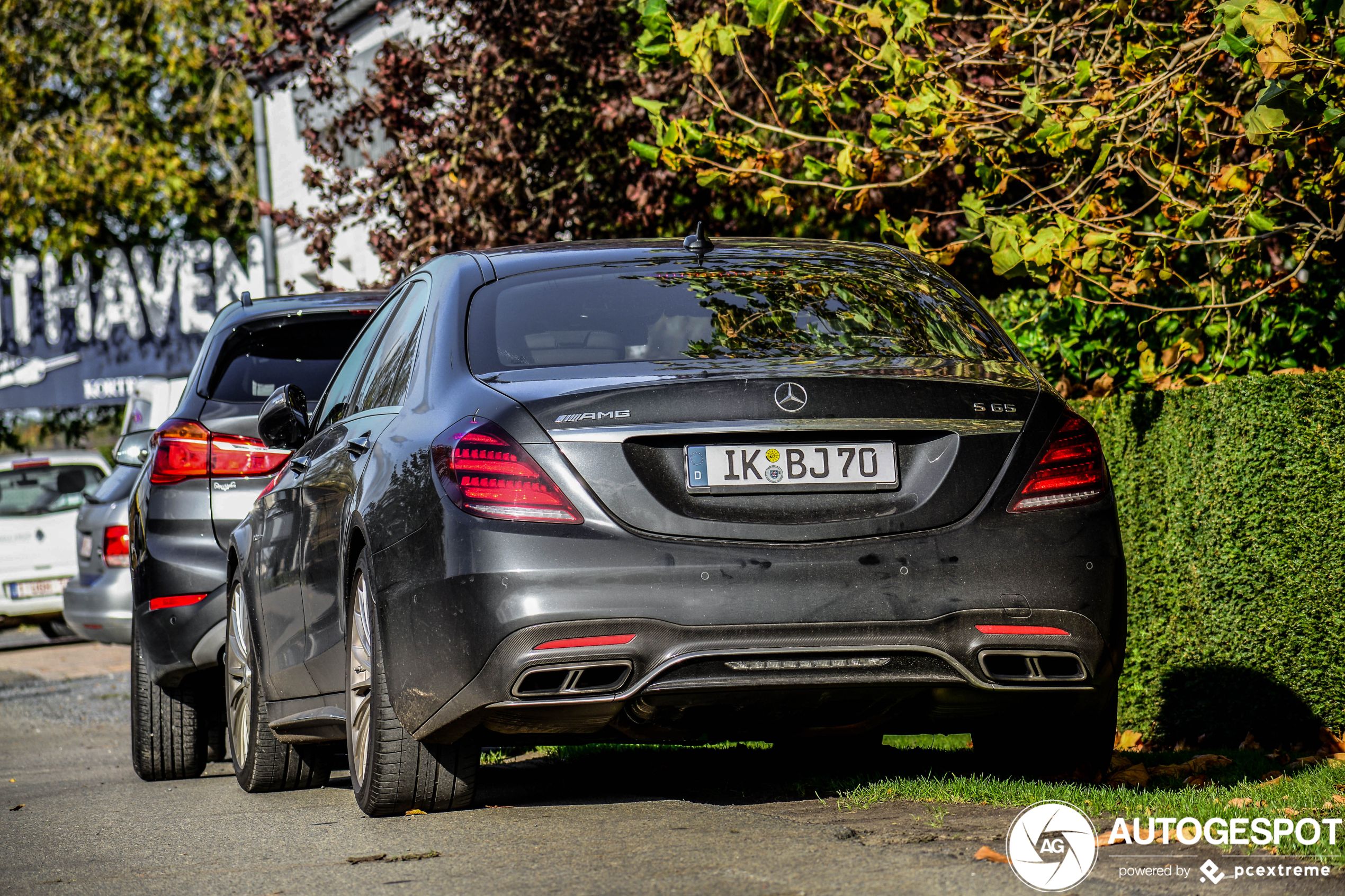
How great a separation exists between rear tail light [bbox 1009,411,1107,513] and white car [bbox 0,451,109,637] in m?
15.4

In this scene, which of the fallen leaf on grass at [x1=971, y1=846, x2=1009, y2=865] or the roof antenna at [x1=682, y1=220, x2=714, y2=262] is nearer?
the fallen leaf on grass at [x1=971, y1=846, x2=1009, y2=865]

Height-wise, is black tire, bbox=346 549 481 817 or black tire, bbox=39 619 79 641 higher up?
black tire, bbox=346 549 481 817

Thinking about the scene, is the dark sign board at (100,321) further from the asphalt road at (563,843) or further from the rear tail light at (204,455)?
the asphalt road at (563,843)

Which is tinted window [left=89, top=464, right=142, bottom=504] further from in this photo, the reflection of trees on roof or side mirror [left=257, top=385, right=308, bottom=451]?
the reflection of trees on roof

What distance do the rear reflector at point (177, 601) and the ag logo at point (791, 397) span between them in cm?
361

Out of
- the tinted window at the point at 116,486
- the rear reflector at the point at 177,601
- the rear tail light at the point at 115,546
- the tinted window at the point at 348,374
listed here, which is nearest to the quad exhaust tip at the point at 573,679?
the tinted window at the point at 348,374

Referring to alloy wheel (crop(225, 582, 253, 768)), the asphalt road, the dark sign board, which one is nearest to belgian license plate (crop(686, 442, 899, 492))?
the asphalt road

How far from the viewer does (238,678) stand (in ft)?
23.1

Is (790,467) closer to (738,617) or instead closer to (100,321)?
(738,617)

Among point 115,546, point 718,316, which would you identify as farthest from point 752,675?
point 115,546

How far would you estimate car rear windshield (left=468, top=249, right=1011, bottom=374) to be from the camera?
493 cm

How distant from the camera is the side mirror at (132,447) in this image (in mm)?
10404

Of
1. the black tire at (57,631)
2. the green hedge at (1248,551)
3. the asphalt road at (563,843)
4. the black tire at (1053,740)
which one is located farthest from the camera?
the black tire at (57,631)

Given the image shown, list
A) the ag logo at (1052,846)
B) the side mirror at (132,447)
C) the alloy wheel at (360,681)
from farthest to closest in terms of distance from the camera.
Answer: the side mirror at (132,447) < the alloy wheel at (360,681) < the ag logo at (1052,846)
